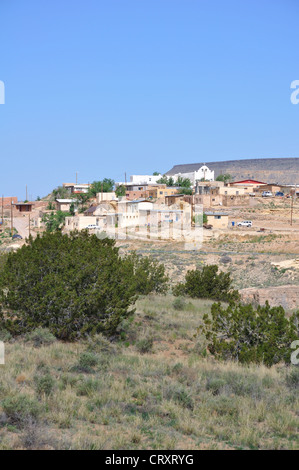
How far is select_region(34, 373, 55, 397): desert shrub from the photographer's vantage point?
6.88 m

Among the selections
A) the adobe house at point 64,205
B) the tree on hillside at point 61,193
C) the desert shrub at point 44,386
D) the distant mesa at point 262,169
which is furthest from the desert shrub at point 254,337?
the distant mesa at point 262,169

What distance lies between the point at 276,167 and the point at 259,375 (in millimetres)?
144350

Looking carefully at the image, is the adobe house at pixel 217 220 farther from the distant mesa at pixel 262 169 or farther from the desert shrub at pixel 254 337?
the distant mesa at pixel 262 169

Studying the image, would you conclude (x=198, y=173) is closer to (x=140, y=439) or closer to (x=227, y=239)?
(x=227, y=239)

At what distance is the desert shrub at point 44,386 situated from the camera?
6883mm

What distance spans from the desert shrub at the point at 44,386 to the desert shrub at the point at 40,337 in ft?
11.2

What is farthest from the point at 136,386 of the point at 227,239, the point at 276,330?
the point at 227,239

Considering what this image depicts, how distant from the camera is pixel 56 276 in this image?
1158 cm

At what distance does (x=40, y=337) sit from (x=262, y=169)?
141282 mm

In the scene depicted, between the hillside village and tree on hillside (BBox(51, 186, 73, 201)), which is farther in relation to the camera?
tree on hillside (BBox(51, 186, 73, 201))

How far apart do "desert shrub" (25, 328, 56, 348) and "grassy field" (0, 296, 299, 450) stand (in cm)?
25

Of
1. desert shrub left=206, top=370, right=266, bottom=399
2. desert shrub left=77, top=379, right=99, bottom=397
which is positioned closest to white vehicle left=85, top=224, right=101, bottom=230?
desert shrub left=206, top=370, right=266, bottom=399

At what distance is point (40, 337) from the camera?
10695mm

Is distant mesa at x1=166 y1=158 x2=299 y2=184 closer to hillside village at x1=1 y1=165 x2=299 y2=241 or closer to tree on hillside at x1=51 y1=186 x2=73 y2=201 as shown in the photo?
hillside village at x1=1 y1=165 x2=299 y2=241
